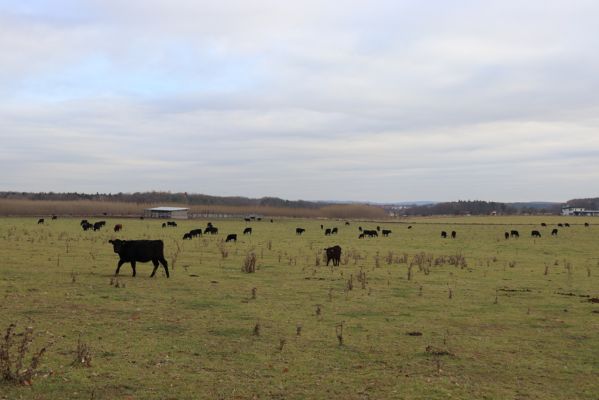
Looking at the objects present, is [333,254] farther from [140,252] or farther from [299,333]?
[299,333]

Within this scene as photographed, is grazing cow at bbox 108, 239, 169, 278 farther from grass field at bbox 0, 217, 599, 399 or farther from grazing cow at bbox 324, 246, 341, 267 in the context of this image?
grazing cow at bbox 324, 246, 341, 267

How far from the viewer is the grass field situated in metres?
8.71

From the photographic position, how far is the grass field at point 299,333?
343 inches

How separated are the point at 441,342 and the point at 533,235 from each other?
5330 centimetres

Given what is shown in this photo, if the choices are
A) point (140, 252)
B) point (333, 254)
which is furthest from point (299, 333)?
point (333, 254)

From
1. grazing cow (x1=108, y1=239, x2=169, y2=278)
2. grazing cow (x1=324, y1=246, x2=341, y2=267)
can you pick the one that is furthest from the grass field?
grazing cow (x1=324, y1=246, x2=341, y2=267)

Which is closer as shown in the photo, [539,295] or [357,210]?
[539,295]

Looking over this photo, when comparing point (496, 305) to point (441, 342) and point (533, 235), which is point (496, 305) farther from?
point (533, 235)

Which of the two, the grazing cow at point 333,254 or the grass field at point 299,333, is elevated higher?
the grazing cow at point 333,254

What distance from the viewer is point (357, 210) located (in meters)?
166

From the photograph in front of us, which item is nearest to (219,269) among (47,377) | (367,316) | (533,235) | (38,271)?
(38,271)

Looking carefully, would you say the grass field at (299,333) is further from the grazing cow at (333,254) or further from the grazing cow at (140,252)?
the grazing cow at (333,254)

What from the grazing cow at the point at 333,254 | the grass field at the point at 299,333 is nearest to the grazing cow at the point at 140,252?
the grass field at the point at 299,333

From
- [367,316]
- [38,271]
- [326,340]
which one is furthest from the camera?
[38,271]
